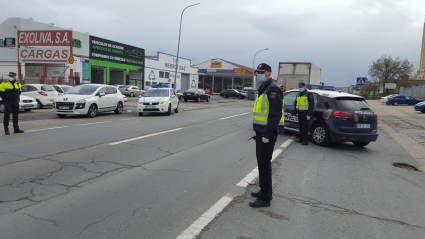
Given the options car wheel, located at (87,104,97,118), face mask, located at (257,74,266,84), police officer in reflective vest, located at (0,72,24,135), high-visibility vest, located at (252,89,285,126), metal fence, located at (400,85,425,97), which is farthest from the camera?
metal fence, located at (400,85,425,97)

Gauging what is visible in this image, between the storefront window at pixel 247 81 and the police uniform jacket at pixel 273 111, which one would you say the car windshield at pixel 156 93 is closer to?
the police uniform jacket at pixel 273 111

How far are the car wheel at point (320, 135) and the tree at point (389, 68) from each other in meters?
67.6

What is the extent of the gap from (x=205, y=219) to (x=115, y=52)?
44.5 meters

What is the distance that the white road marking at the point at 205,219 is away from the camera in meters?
3.54

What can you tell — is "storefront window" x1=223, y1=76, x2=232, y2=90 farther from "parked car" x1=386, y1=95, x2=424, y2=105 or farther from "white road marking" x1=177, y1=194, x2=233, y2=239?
"white road marking" x1=177, y1=194, x2=233, y2=239

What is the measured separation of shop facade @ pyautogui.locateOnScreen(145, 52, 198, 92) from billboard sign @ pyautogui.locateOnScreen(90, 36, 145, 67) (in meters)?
2.62

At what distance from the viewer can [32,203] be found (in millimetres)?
4273

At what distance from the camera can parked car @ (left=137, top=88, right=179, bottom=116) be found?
16.6 meters

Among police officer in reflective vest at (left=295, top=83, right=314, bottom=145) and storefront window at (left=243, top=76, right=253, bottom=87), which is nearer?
police officer in reflective vest at (left=295, top=83, right=314, bottom=145)

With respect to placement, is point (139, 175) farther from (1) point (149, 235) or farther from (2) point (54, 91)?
(2) point (54, 91)

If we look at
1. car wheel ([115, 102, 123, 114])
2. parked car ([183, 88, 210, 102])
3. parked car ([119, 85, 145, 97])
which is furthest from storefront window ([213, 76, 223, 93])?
car wheel ([115, 102, 123, 114])

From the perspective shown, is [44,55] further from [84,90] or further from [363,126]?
[363,126]

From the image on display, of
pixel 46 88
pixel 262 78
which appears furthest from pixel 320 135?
pixel 46 88

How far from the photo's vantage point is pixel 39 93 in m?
19.3
